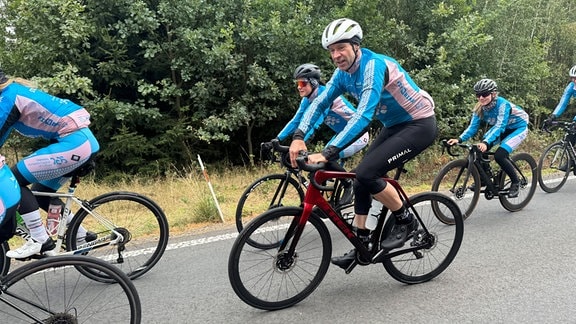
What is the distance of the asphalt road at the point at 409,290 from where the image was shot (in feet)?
10.6

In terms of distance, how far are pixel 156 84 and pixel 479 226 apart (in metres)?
7.44

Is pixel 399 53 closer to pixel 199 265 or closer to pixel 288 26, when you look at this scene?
pixel 288 26

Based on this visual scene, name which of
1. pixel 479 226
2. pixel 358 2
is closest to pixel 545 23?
pixel 358 2

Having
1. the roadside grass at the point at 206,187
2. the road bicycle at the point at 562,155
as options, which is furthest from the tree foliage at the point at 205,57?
the road bicycle at the point at 562,155

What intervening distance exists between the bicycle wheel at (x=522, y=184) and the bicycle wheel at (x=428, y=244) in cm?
241

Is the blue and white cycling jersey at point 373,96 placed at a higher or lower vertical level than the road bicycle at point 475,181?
higher

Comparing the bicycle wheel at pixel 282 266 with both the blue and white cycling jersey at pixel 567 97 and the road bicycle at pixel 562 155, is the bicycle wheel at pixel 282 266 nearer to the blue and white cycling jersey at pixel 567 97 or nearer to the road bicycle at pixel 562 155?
the road bicycle at pixel 562 155

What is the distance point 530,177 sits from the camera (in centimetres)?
668

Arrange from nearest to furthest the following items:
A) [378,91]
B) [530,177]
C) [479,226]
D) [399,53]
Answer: [378,91] < [479,226] < [530,177] < [399,53]

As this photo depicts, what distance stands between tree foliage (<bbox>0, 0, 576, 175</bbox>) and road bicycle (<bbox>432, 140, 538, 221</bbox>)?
199 inches

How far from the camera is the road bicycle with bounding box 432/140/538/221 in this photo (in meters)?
5.61

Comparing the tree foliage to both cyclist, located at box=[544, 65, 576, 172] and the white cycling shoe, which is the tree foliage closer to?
cyclist, located at box=[544, 65, 576, 172]

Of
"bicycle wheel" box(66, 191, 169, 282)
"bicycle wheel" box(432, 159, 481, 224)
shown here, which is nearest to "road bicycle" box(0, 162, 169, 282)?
"bicycle wheel" box(66, 191, 169, 282)

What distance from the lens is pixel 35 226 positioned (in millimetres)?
3377
